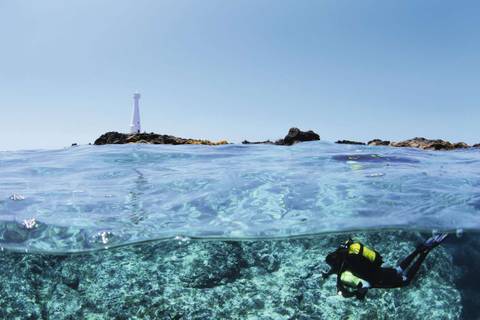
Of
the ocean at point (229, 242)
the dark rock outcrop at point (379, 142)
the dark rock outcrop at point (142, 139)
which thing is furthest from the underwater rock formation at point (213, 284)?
the dark rock outcrop at point (379, 142)

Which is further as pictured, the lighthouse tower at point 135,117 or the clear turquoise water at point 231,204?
the lighthouse tower at point 135,117

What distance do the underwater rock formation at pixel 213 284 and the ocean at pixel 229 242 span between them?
2 centimetres

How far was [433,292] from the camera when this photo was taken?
9.73 meters

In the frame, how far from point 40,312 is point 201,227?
3824 mm

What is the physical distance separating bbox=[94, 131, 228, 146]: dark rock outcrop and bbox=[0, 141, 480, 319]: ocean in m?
5.82

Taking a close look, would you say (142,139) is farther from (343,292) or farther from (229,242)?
(343,292)

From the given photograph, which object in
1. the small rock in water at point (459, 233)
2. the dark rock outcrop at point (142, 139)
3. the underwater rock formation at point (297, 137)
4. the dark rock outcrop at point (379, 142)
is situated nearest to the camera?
the small rock in water at point (459, 233)

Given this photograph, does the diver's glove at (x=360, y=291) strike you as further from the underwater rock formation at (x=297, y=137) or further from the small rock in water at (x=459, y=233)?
the underwater rock formation at (x=297, y=137)

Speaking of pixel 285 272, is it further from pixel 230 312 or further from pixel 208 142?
pixel 208 142

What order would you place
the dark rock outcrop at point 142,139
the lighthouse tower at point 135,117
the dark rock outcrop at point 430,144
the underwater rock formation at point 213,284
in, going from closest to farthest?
the underwater rock formation at point 213,284
the dark rock outcrop at point 142,139
the dark rock outcrop at point 430,144
the lighthouse tower at point 135,117

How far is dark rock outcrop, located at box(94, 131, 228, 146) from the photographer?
1711 centimetres

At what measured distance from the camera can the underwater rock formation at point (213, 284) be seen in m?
9.53

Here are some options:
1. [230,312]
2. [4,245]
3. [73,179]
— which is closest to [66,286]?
[4,245]

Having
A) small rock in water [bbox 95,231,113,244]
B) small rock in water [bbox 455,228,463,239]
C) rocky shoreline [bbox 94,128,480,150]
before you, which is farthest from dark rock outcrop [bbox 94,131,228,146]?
small rock in water [bbox 455,228,463,239]
